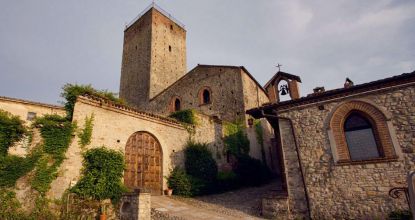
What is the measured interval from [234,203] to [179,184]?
3.02 m

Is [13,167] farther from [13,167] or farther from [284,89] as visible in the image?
[284,89]

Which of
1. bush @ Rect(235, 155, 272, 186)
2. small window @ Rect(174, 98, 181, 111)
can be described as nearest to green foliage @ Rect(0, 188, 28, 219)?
bush @ Rect(235, 155, 272, 186)

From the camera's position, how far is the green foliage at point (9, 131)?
8773 millimetres

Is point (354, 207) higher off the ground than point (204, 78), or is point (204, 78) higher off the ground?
point (204, 78)

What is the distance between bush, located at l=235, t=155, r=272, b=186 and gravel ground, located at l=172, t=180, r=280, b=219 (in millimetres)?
1058

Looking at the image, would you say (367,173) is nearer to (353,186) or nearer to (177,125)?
(353,186)

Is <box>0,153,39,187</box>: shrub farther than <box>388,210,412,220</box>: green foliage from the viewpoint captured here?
Yes

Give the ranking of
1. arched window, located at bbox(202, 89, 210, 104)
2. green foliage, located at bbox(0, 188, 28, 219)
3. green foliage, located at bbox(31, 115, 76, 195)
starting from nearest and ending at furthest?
green foliage, located at bbox(0, 188, 28, 219) → green foliage, located at bbox(31, 115, 76, 195) → arched window, located at bbox(202, 89, 210, 104)

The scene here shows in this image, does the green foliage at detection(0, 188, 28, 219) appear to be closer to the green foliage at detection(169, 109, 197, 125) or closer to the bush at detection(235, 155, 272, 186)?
the green foliage at detection(169, 109, 197, 125)

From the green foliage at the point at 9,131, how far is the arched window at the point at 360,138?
11960 millimetres

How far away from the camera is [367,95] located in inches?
357

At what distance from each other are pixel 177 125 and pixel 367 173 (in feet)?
31.1

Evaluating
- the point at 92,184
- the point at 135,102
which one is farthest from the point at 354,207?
the point at 135,102

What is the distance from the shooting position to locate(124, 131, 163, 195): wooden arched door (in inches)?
448
